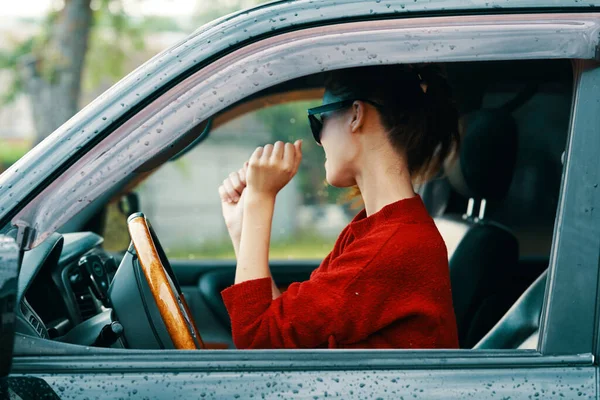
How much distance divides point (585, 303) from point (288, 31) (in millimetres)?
683

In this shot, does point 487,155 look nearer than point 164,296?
No

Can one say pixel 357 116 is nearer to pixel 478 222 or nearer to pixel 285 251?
pixel 478 222

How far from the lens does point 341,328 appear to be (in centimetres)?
146

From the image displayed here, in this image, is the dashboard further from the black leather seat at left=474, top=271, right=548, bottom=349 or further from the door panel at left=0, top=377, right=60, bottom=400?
the black leather seat at left=474, top=271, right=548, bottom=349

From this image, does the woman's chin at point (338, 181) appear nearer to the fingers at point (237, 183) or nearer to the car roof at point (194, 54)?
the fingers at point (237, 183)

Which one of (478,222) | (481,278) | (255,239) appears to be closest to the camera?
(255,239)

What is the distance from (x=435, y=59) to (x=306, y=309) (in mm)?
515

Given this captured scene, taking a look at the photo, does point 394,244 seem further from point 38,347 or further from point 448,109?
point 38,347

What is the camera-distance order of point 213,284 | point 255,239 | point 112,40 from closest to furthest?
point 255,239 → point 213,284 → point 112,40

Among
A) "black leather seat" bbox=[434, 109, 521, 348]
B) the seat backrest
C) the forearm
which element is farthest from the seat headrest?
the forearm

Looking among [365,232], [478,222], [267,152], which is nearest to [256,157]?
[267,152]

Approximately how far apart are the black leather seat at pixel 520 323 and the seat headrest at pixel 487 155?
2.24 feet

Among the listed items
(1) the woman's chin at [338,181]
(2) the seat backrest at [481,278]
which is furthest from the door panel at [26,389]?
(2) the seat backrest at [481,278]

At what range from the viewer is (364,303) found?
1484 mm
